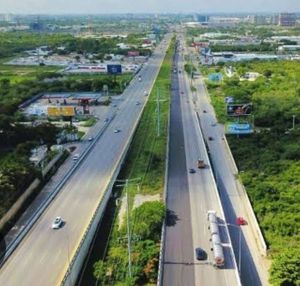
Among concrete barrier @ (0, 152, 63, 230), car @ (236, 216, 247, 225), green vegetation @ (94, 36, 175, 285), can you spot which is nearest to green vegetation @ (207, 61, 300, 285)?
car @ (236, 216, 247, 225)

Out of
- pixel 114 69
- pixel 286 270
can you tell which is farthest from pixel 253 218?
pixel 114 69

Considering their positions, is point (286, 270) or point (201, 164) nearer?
point (286, 270)

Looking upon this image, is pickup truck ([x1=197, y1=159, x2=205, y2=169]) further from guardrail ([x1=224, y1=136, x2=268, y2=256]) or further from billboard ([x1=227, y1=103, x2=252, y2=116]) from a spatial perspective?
billboard ([x1=227, y1=103, x2=252, y2=116])

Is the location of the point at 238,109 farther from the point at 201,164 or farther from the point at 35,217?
the point at 35,217

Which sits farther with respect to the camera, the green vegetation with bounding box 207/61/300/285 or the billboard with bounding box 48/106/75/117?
the billboard with bounding box 48/106/75/117

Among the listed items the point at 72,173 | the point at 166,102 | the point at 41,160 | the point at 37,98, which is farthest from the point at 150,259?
the point at 37,98
